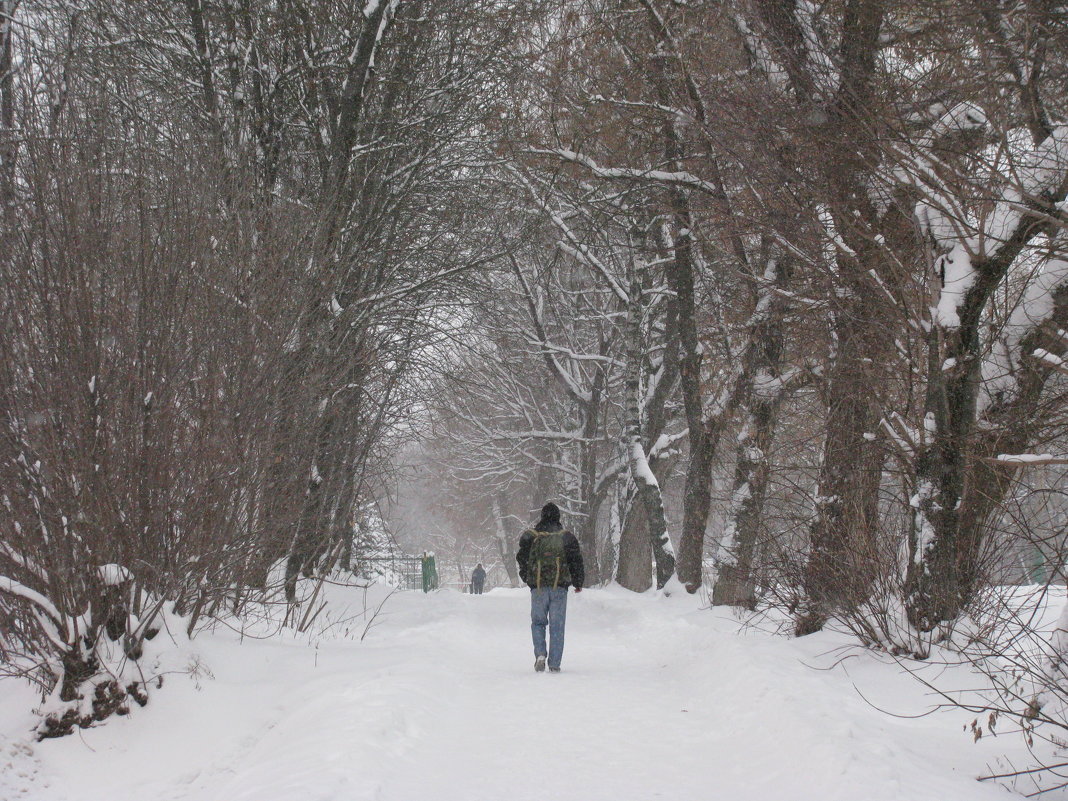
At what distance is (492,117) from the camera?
13750mm

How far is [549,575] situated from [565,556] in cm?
29

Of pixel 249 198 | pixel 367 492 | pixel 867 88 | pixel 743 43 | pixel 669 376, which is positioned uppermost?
pixel 743 43

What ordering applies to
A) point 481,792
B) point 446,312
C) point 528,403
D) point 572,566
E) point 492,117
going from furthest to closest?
point 528,403
point 446,312
point 492,117
point 572,566
point 481,792

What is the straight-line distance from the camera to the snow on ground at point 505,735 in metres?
4.75

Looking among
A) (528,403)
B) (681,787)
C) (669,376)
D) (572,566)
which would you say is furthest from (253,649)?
(528,403)

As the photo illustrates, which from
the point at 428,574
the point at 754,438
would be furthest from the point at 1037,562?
the point at 428,574

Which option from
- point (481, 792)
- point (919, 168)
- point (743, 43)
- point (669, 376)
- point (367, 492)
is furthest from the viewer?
point (669, 376)

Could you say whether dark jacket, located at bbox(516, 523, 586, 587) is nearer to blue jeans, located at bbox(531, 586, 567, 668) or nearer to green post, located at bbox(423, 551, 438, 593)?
blue jeans, located at bbox(531, 586, 567, 668)

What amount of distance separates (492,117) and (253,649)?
915cm

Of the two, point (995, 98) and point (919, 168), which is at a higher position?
point (995, 98)

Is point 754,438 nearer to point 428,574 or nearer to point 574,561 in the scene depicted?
point 574,561

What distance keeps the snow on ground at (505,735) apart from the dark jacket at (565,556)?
3.72 ft

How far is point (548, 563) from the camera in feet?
31.6

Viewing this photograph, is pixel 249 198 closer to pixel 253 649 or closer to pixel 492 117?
pixel 253 649
